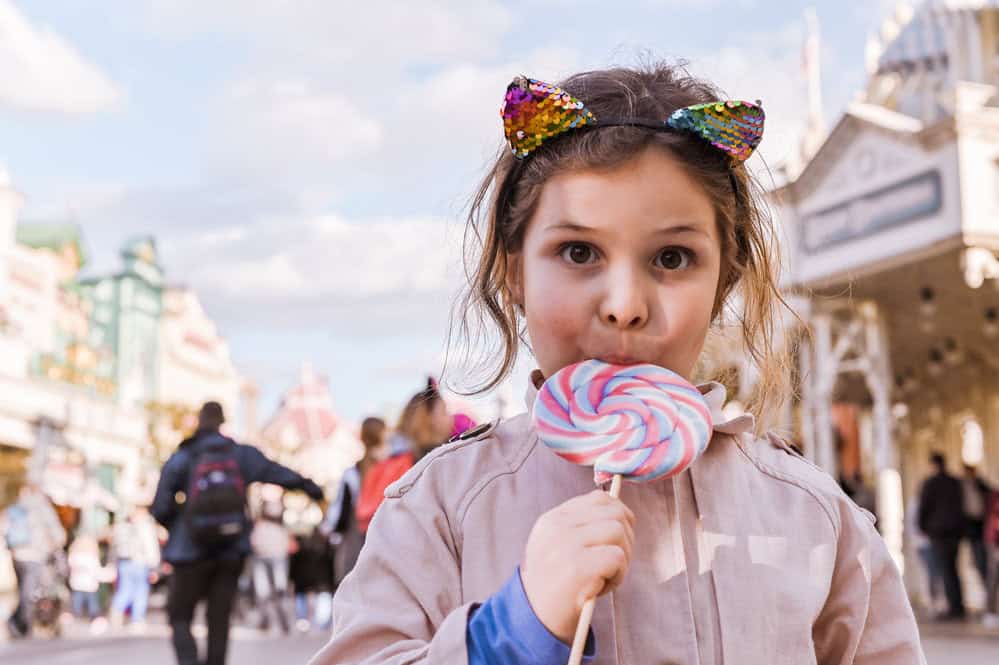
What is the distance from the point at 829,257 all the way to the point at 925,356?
6118 mm

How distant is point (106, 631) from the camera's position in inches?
642

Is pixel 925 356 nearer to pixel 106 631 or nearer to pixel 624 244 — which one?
pixel 106 631

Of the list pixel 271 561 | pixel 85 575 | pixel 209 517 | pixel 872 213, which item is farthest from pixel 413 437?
pixel 85 575

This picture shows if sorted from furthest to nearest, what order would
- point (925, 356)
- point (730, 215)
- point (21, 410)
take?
1. point (21, 410)
2. point (925, 356)
3. point (730, 215)

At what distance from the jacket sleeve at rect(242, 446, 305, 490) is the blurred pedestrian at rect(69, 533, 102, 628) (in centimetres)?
1067

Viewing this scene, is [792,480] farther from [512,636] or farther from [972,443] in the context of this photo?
[972,443]

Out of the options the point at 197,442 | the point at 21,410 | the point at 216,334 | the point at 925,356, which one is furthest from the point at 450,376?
the point at 216,334

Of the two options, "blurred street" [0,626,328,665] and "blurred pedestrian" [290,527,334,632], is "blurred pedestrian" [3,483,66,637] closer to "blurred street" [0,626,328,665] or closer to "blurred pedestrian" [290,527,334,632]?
"blurred street" [0,626,328,665]

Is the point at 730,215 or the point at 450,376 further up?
the point at 730,215

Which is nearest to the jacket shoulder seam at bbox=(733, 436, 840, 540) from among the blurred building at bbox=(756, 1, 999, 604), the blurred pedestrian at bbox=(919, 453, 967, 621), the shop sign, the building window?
the blurred building at bbox=(756, 1, 999, 604)

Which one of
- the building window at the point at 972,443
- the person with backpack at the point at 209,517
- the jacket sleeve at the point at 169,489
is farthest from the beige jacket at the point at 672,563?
the building window at the point at 972,443

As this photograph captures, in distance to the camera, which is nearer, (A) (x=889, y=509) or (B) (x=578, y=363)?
(B) (x=578, y=363)

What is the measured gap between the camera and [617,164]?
172cm

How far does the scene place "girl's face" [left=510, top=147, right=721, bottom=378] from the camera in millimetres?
1688
